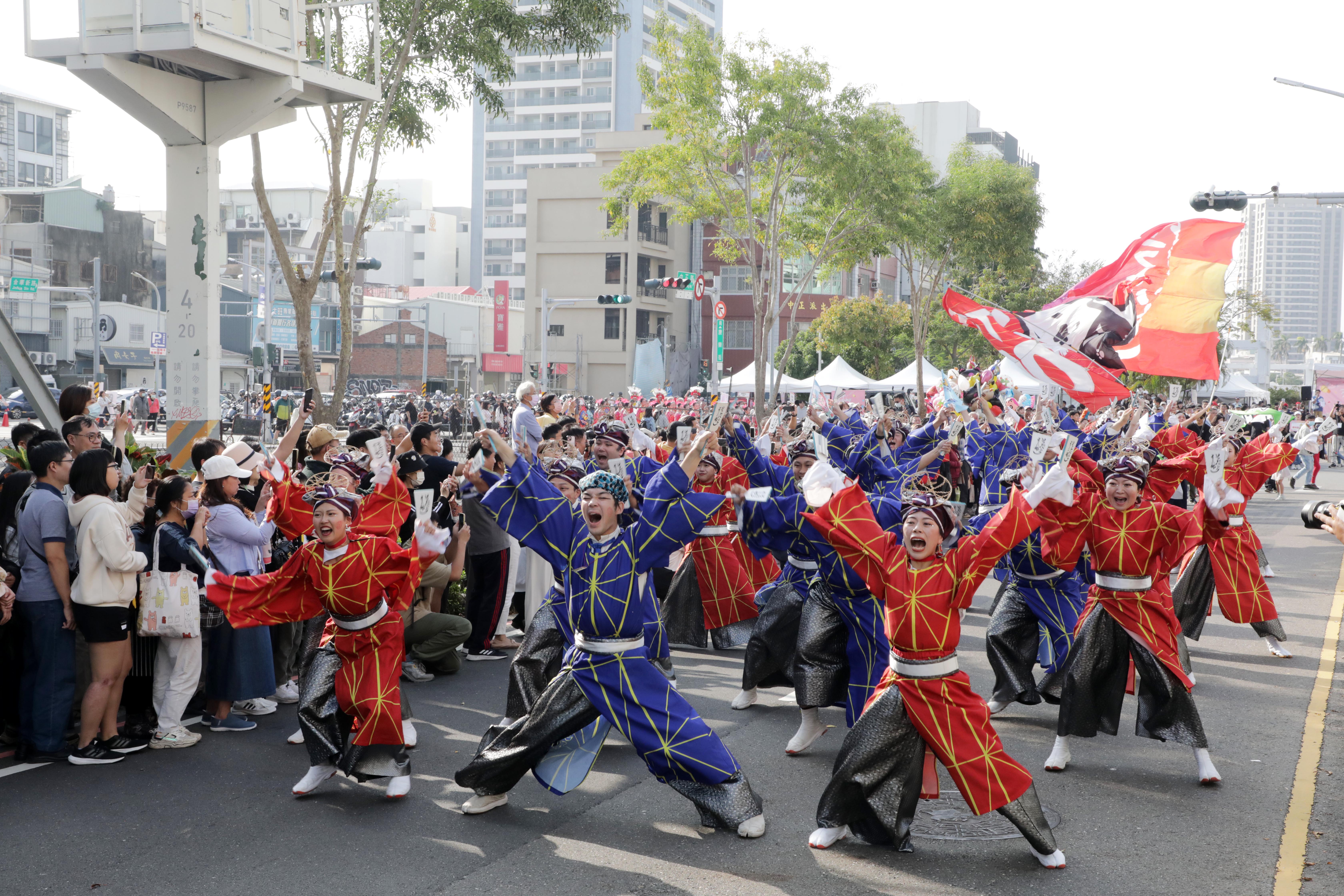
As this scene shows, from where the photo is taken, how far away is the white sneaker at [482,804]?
536 centimetres

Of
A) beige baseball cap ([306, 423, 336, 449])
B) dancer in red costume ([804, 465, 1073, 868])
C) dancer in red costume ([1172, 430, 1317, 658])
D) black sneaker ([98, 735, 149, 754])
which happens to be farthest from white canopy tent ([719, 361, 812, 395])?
dancer in red costume ([804, 465, 1073, 868])

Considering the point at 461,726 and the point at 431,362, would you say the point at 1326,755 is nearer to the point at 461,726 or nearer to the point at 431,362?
the point at 461,726

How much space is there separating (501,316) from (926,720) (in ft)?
179

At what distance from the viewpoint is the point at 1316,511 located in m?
4.53

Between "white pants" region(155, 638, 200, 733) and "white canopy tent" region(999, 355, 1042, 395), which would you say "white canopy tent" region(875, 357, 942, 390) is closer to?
"white canopy tent" region(999, 355, 1042, 395)

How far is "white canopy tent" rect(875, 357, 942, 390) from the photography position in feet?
109

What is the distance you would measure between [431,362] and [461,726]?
56.8 metres

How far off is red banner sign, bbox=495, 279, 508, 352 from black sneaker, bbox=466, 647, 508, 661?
144ft

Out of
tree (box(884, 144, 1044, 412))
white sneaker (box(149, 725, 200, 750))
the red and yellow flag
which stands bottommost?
white sneaker (box(149, 725, 200, 750))

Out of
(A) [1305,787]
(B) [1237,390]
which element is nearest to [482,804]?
(A) [1305,787]

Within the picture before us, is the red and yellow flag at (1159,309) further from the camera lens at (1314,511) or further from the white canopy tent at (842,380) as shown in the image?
the white canopy tent at (842,380)

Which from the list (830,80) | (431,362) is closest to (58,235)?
(431,362)

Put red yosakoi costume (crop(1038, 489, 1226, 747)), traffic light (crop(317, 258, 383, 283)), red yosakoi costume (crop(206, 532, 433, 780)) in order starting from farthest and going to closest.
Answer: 1. traffic light (crop(317, 258, 383, 283))
2. red yosakoi costume (crop(1038, 489, 1226, 747))
3. red yosakoi costume (crop(206, 532, 433, 780))

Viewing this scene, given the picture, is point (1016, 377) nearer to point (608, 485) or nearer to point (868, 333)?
point (868, 333)
